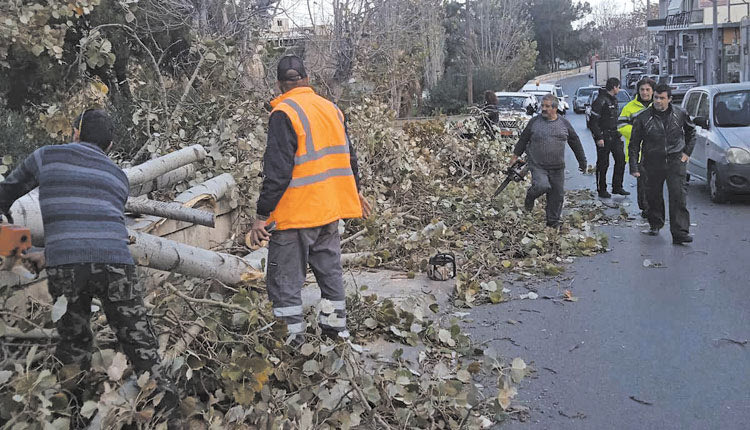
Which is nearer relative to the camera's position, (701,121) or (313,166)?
(313,166)

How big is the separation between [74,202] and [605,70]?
52.4m

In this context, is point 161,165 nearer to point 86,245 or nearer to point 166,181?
point 166,181

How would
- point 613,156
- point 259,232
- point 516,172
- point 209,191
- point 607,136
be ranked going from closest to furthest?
point 259,232
point 209,191
point 516,172
point 613,156
point 607,136

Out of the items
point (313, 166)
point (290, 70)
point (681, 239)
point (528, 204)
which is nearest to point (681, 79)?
point (528, 204)

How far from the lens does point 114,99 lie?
39.8 ft

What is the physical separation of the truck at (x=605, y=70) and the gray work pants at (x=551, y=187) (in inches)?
1756

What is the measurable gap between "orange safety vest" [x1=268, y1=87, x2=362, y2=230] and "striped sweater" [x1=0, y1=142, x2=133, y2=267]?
1.19 meters

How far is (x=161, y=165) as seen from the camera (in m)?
6.96

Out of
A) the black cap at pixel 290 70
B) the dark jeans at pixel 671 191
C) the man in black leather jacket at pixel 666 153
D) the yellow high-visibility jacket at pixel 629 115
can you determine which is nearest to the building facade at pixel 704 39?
the yellow high-visibility jacket at pixel 629 115

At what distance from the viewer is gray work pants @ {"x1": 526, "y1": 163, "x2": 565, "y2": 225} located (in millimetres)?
9727

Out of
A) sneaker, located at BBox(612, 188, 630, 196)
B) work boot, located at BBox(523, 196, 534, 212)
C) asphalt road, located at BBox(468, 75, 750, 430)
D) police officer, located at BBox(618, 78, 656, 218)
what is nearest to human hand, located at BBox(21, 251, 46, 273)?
asphalt road, located at BBox(468, 75, 750, 430)

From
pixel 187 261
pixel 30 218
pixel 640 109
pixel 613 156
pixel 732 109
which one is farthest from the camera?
pixel 613 156

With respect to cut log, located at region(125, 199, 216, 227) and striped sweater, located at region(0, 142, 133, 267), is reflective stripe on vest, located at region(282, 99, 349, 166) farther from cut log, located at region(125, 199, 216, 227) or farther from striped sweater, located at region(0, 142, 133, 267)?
cut log, located at region(125, 199, 216, 227)

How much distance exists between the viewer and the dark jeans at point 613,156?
1269 cm
